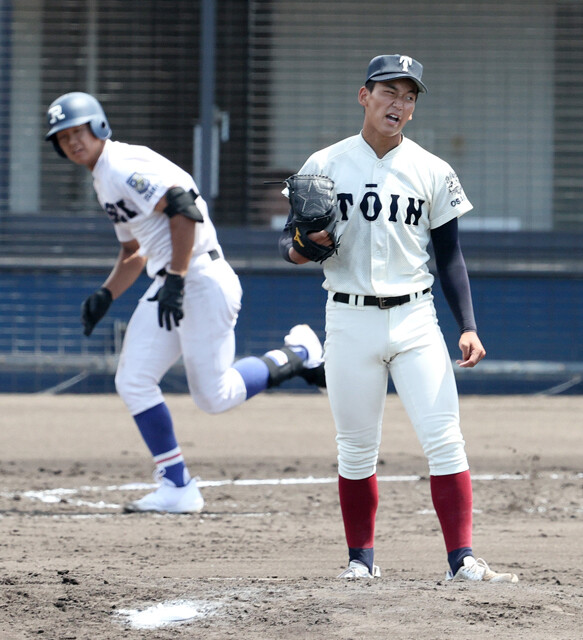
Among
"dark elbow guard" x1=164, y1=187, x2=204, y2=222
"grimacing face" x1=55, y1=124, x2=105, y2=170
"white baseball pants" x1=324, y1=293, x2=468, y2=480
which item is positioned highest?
"grimacing face" x1=55, y1=124, x2=105, y2=170

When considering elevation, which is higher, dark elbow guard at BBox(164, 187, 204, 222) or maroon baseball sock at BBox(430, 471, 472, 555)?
dark elbow guard at BBox(164, 187, 204, 222)

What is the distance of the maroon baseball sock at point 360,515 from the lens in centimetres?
413

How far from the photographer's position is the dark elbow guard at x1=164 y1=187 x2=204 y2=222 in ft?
17.4

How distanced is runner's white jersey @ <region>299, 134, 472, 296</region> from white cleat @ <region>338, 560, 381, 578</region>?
970mm

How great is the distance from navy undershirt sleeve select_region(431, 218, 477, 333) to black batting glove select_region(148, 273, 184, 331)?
1.58 meters

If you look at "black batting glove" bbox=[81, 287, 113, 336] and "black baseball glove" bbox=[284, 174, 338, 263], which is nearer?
"black baseball glove" bbox=[284, 174, 338, 263]

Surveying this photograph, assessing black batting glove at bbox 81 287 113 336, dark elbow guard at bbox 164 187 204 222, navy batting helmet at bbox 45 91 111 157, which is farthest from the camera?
black batting glove at bbox 81 287 113 336

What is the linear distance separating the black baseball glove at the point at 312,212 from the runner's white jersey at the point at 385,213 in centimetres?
9

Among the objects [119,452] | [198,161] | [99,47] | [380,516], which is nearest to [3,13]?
[99,47]

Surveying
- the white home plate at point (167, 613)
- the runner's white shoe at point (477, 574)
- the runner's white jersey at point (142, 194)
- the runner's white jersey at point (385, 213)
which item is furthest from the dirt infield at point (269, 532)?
the runner's white jersey at point (142, 194)

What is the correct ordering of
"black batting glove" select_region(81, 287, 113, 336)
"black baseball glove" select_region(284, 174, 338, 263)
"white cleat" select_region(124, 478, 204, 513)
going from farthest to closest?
1. "black batting glove" select_region(81, 287, 113, 336)
2. "white cleat" select_region(124, 478, 204, 513)
3. "black baseball glove" select_region(284, 174, 338, 263)

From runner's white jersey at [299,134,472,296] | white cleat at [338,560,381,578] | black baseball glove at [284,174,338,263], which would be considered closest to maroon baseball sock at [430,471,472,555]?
white cleat at [338,560,381,578]

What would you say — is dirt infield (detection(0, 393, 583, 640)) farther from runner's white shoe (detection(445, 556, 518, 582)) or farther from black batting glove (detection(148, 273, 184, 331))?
black batting glove (detection(148, 273, 184, 331))

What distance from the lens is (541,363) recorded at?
9.75 m
